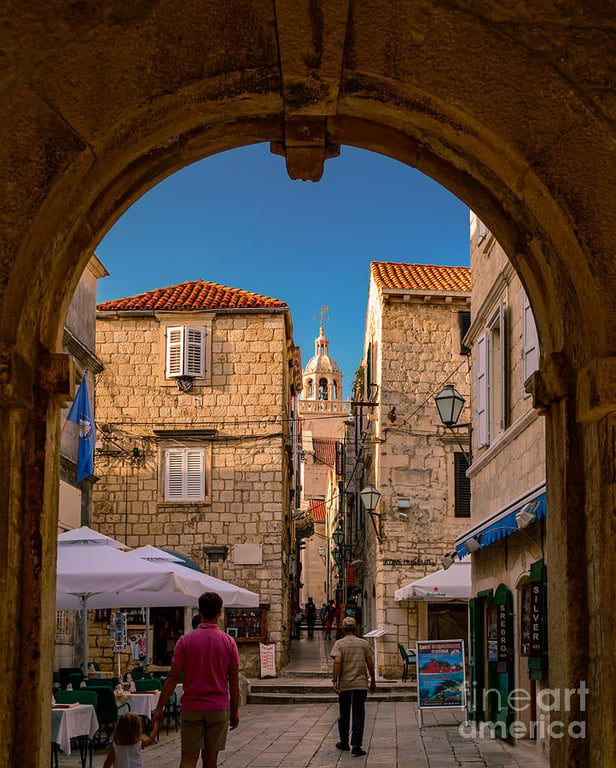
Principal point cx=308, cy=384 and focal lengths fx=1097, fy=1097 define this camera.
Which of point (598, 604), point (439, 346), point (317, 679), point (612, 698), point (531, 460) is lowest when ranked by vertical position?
point (317, 679)

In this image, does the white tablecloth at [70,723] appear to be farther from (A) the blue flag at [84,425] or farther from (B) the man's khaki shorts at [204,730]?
(A) the blue flag at [84,425]

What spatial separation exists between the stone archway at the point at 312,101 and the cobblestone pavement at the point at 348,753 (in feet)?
20.6

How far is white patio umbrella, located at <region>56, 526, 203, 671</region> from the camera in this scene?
38.0 feet

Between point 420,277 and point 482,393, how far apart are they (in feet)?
51.1

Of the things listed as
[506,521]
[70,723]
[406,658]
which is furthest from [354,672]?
[406,658]

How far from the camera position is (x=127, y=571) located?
1178 cm

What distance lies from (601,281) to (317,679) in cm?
2088

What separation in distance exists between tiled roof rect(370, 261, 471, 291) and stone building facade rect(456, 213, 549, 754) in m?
12.1

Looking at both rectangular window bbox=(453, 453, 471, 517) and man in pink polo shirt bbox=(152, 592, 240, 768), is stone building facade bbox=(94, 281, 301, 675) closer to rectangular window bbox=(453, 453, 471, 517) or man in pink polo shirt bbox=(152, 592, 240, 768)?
rectangular window bbox=(453, 453, 471, 517)

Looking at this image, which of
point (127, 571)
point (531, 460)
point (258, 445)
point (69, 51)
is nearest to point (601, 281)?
point (69, 51)

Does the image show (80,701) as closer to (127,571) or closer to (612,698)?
(127,571)

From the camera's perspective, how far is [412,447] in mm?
27875

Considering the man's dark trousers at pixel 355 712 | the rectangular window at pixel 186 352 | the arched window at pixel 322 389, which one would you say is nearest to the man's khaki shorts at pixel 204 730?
the man's dark trousers at pixel 355 712

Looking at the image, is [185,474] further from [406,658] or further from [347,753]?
[347,753]
